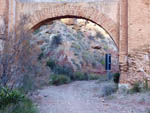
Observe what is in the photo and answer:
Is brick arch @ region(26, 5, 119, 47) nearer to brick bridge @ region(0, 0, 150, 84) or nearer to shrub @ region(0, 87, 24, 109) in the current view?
brick bridge @ region(0, 0, 150, 84)

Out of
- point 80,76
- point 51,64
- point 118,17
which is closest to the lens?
point 118,17

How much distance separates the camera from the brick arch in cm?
1056

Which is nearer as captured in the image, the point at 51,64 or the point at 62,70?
the point at 62,70

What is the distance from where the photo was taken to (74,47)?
24156mm

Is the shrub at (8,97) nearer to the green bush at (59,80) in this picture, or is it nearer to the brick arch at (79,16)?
the brick arch at (79,16)

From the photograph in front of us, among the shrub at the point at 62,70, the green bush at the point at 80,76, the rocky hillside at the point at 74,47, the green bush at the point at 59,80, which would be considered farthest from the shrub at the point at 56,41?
the green bush at the point at 59,80

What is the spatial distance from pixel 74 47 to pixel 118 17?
1372 centimetres

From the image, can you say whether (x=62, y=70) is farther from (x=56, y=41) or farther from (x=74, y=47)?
(x=74, y=47)

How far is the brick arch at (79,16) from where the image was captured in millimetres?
10559

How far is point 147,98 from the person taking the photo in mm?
8461

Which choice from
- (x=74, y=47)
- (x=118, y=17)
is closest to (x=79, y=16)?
(x=118, y=17)

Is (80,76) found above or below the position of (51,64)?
below

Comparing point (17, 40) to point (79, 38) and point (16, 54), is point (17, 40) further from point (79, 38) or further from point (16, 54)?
point (79, 38)

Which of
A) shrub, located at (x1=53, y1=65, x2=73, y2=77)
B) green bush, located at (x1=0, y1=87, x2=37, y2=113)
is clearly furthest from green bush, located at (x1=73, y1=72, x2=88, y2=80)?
green bush, located at (x1=0, y1=87, x2=37, y2=113)
